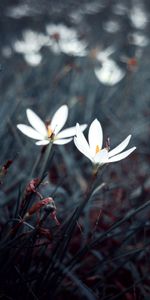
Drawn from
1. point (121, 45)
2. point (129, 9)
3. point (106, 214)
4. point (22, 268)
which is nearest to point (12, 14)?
point (121, 45)

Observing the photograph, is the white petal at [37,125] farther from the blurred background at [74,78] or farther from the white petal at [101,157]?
the white petal at [101,157]

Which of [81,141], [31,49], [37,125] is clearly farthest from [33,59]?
[81,141]

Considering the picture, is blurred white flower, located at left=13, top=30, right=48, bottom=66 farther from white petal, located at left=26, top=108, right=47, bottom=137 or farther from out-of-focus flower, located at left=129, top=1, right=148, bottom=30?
out-of-focus flower, located at left=129, top=1, right=148, bottom=30

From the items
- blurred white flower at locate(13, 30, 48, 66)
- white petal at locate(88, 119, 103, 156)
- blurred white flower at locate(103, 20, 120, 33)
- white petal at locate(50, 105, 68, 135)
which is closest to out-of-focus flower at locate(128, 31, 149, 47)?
blurred white flower at locate(13, 30, 48, 66)

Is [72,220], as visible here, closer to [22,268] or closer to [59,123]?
[22,268]

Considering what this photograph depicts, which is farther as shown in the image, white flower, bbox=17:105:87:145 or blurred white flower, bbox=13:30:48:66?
blurred white flower, bbox=13:30:48:66

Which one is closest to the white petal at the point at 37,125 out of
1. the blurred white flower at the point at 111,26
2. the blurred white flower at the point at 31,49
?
the blurred white flower at the point at 31,49

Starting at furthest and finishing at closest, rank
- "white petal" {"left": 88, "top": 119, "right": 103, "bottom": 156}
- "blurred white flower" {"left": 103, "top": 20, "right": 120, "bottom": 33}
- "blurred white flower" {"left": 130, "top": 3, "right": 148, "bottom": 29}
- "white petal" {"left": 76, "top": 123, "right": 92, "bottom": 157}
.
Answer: "blurred white flower" {"left": 130, "top": 3, "right": 148, "bottom": 29} < "blurred white flower" {"left": 103, "top": 20, "right": 120, "bottom": 33} < "white petal" {"left": 88, "top": 119, "right": 103, "bottom": 156} < "white petal" {"left": 76, "top": 123, "right": 92, "bottom": 157}

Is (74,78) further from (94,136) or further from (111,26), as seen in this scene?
(111,26)
